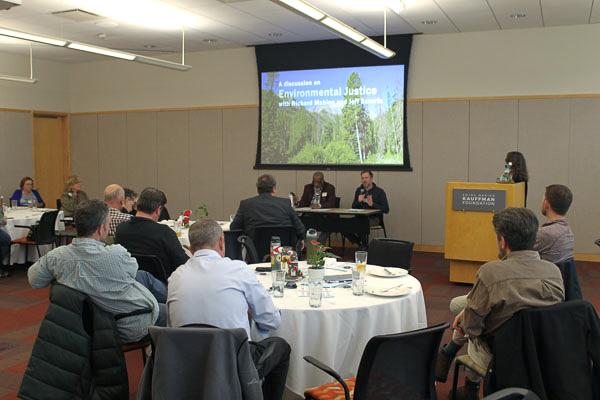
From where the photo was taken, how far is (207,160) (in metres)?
12.2

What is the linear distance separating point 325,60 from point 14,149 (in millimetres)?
6493

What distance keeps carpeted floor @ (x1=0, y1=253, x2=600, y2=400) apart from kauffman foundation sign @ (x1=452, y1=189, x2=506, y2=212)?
39.1 inches

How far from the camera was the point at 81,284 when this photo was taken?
11.7 feet

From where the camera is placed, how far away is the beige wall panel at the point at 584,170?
9.30m

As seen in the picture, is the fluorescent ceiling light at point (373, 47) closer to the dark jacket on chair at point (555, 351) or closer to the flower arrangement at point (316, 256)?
the flower arrangement at point (316, 256)

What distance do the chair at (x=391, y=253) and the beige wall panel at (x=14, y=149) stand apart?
30.8 ft

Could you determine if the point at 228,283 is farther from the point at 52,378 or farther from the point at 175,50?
the point at 175,50

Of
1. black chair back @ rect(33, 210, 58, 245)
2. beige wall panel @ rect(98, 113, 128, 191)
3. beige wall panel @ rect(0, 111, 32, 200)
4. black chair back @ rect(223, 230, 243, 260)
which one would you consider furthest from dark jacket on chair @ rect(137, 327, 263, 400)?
beige wall panel @ rect(98, 113, 128, 191)

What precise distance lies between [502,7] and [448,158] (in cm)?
271

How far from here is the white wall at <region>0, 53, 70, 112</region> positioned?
1234 centimetres

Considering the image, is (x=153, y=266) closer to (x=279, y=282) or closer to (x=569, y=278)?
(x=279, y=282)

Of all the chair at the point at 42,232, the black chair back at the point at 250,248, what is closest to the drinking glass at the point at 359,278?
the black chair back at the point at 250,248

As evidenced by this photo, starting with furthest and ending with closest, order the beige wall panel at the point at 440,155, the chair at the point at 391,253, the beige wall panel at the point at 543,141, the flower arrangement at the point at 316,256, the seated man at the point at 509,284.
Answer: the beige wall panel at the point at 440,155 < the beige wall panel at the point at 543,141 < the chair at the point at 391,253 < the flower arrangement at the point at 316,256 < the seated man at the point at 509,284

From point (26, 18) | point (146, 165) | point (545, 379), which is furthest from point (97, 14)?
point (545, 379)
